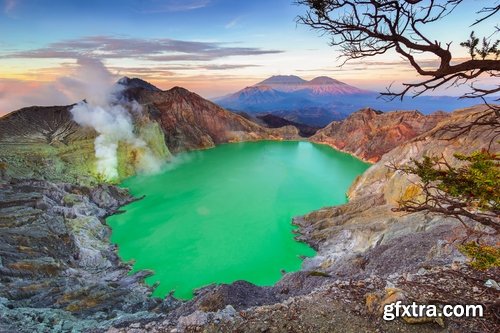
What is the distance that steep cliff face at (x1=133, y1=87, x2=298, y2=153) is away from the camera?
69562mm

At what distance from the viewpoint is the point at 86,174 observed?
→ 39.1m

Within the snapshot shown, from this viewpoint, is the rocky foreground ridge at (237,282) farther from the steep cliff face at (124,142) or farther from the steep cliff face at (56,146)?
the steep cliff face at (124,142)

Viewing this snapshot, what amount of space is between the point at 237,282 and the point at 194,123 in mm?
63864

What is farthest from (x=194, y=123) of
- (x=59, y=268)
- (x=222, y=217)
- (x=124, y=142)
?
(x=59, y=268)

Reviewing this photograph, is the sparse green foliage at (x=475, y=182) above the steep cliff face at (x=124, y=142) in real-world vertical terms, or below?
above

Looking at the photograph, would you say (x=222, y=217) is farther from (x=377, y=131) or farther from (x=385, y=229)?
(x=377, y=131)

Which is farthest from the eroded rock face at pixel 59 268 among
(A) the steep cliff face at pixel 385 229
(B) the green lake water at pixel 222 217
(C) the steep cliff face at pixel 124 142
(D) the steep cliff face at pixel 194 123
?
(D) the steep cliff face at pixel 194 123

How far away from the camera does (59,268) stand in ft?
61.9

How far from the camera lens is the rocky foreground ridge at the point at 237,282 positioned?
26.9ft

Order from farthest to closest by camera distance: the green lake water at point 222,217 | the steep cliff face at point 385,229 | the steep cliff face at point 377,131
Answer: the steep cliff face at point 377,131
the green lake water at point 222,217
the steep cliff face at point 385,229

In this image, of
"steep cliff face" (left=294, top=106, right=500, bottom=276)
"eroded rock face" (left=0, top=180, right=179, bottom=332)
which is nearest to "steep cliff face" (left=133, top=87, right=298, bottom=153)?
"eroded rock face" (left=0, top=180, right=179, bottom=332)

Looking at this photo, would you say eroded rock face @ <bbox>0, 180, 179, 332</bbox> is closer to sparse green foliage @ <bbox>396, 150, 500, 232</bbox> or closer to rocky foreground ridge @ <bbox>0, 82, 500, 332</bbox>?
rocky foreground ridge @ <bbox>0, 82, 500, 332</bbox>

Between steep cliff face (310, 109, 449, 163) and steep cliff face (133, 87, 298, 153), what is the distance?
14.9 metres

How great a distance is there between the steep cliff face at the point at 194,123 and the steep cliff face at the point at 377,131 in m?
14.9
